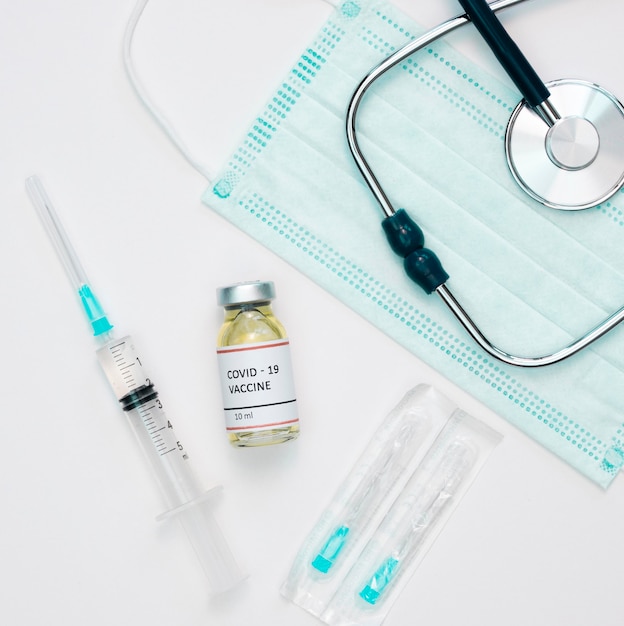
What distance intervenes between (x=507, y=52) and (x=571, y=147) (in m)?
0.14

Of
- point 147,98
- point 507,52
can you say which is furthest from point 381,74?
A: point 147,98

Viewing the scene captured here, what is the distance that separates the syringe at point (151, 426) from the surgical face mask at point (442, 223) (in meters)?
0.20

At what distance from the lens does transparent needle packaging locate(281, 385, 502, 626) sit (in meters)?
0.84

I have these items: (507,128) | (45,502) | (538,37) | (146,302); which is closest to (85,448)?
(45,502)

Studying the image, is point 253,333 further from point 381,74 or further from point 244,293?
point 381,74

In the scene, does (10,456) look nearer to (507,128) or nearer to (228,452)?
(228,452)

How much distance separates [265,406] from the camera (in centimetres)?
75

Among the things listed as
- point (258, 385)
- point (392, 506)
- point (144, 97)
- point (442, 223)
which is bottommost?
point (392, 506)

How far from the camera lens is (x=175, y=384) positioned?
84 centimetres

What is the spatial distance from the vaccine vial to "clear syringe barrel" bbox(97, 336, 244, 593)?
4.0 inches

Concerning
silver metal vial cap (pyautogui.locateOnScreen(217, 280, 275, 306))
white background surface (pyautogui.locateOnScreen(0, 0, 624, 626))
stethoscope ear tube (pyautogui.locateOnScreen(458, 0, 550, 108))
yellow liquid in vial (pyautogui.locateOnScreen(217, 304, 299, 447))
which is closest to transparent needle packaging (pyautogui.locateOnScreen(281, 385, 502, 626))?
white background surface (pyautogui.locateOnScreen(0, 0, 624, 626))

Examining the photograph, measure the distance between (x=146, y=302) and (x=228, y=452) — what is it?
0.73 feet

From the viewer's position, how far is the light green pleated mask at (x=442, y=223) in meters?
0.82

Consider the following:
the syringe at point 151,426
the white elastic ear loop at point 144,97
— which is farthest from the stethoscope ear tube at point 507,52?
the syringe at point 151,426
